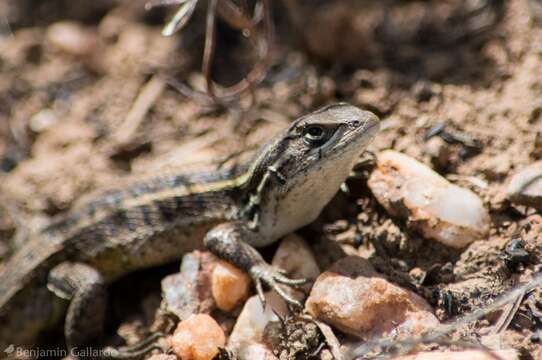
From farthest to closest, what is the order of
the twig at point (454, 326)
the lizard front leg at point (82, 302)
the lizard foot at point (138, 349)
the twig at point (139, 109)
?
the twig at point (139, 109) → the lizard front leg at point (82, 302) → the lizard foot at point (138, 349) → the twig at point (454, 326)

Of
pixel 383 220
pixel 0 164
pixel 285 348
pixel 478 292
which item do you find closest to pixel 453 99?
pixel 383 220

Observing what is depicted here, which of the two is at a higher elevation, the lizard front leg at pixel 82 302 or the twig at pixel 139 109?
the twig at pixel 139 109

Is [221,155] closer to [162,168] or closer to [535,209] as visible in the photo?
[162,168]

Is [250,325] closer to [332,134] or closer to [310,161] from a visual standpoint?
[310,161]

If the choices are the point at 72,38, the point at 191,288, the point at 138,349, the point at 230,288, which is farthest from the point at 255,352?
the point at 72,38

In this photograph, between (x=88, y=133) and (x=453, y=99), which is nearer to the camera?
(x=453, y=99)

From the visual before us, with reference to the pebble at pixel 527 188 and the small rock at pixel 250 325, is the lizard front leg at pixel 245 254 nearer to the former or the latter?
the small rock at pixel 250 325

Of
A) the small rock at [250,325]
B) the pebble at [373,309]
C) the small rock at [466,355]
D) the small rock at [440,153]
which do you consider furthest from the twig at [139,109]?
the small rock at [466,355]
